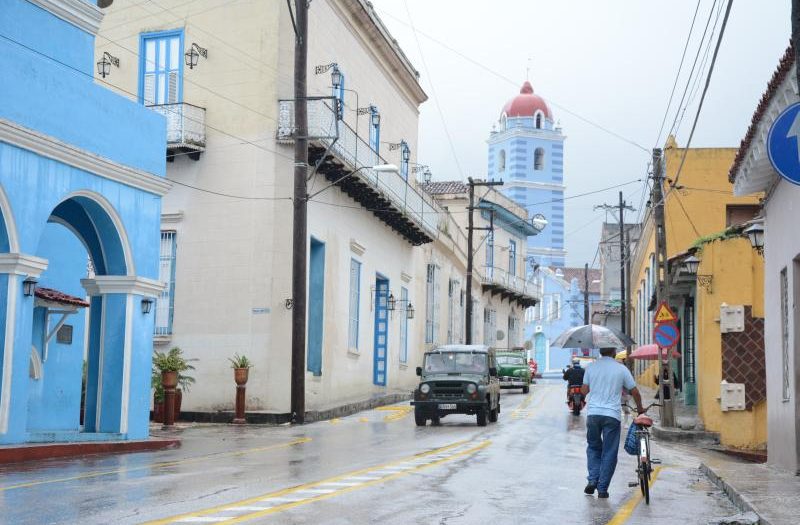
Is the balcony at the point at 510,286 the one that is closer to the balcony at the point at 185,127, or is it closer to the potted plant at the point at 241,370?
the balcony at the point at 185,127

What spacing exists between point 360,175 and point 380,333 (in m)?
8.63

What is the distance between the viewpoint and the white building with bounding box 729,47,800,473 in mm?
15422

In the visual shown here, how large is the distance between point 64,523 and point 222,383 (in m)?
19.4

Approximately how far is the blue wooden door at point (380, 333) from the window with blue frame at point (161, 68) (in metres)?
12.3

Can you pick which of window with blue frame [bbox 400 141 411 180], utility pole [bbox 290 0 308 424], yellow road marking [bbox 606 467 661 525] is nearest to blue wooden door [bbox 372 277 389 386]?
window with blue frame [bbox 400 141 411 180]

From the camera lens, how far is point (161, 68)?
30609 mm

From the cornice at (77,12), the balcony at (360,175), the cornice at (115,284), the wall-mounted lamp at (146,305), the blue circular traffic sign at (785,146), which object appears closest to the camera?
the blue circular traffic sign at (785,146)

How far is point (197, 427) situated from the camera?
26.3 meters

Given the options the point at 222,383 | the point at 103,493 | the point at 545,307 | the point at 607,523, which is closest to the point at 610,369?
the point at 607,523

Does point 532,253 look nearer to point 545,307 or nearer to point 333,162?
point 545,307

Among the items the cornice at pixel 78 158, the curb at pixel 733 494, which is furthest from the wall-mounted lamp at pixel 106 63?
the curb at pixel 733 494

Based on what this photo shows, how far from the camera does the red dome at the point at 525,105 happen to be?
4382 inches

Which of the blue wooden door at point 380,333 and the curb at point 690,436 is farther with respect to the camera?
the blue wooden door at point 380,333

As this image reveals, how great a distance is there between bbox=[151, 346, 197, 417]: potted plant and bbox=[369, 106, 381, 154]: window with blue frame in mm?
12433
